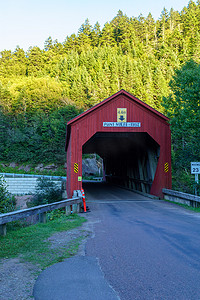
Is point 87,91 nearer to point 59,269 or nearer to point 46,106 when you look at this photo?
point 46,106

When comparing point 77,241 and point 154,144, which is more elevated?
point 154,144

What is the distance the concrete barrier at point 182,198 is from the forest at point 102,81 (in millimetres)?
1696

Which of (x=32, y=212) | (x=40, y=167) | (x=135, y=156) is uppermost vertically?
(x=135, y=156)

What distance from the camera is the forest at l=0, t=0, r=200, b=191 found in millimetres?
21203

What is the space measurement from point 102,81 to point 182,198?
55.6m

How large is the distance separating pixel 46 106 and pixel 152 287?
51476 mm

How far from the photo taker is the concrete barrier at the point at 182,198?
12.7 m

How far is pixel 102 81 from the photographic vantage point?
65.9 m

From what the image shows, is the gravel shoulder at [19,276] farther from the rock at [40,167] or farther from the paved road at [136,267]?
the rock at [40,167]

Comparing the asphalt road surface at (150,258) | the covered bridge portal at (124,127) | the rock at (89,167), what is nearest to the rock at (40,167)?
the rock at (89,167)

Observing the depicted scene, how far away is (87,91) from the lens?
6284 centimetres

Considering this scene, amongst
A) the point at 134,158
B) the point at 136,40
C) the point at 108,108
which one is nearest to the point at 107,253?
the point at 108,108

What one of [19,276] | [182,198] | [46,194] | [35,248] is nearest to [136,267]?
[19,276]

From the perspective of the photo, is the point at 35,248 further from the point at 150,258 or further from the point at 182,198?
the point at 182,198
